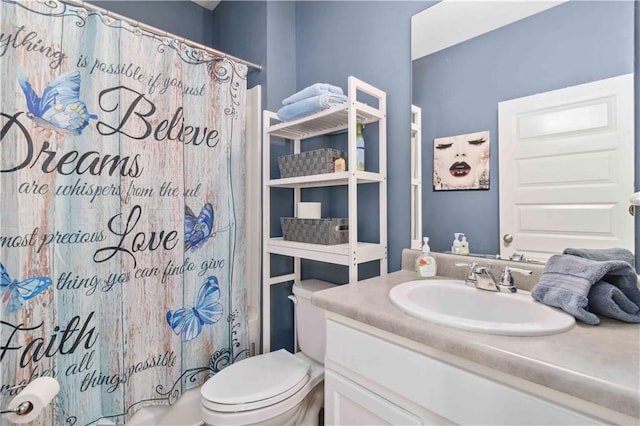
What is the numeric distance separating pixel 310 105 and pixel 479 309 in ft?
3.41

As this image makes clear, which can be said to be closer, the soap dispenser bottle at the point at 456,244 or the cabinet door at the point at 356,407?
the cabinet door at the point at 356,407

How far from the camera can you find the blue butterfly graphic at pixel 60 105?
107cm

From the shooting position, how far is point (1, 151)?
102 cm

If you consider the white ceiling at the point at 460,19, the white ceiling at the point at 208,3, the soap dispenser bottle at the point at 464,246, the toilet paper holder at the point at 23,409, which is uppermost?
the white ceiling at the point at 208,3

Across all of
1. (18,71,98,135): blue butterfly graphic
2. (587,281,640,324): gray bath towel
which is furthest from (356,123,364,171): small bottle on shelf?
(18,71,98,135): blue butterfly graphic

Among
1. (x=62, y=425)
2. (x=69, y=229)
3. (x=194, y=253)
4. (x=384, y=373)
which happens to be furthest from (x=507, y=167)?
(x=62, y=425)

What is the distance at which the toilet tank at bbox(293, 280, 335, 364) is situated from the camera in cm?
142

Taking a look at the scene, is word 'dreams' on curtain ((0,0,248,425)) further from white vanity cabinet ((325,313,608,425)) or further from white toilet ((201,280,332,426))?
white vanity cabinet ((325,313,608,425))

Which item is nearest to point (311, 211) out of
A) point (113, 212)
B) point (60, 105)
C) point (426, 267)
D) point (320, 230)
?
point (320, 230)

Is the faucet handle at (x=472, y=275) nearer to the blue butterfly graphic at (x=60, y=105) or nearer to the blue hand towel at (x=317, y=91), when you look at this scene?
the blue hand towel at (x=317, y=91)

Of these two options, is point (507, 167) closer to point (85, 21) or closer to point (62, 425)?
point (85, 21)

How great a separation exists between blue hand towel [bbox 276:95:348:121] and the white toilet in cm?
87

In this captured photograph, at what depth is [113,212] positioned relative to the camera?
1225mm

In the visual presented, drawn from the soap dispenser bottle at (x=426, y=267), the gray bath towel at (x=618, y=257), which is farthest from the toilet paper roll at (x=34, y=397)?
the gray bath towel at (x=618, y=257)
